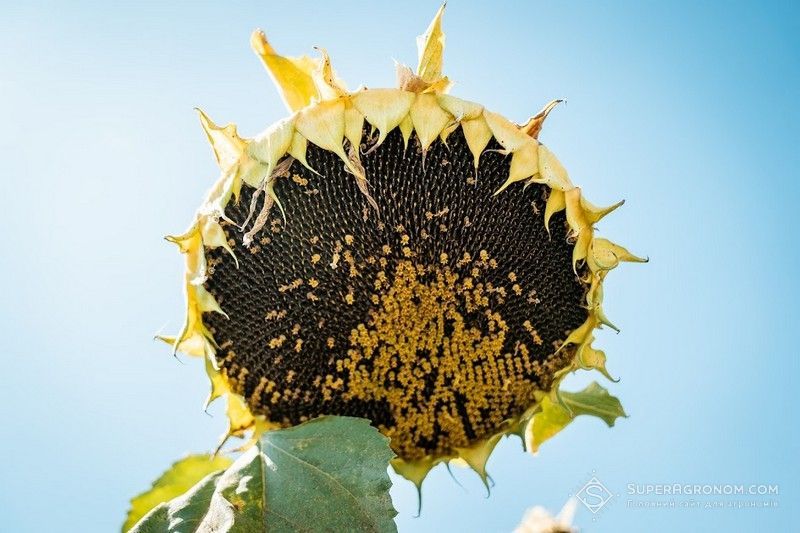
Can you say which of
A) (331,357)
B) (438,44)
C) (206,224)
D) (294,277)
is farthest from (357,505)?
(438,44)

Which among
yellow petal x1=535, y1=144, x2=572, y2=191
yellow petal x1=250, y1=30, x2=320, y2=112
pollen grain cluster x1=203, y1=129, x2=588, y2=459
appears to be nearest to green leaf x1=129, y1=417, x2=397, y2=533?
pollen grain cluster x1=203, y1=129, x2=588, y2=459

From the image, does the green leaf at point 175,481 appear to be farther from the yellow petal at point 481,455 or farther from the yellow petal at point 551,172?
the yellow petal at point 551,172

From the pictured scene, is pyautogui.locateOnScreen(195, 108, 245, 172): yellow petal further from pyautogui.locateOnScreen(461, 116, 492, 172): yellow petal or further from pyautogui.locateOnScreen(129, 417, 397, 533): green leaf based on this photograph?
pyautogui.locateOnScreen(129, 417, 397, 533): green leaf

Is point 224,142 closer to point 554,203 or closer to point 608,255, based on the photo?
point 554,203

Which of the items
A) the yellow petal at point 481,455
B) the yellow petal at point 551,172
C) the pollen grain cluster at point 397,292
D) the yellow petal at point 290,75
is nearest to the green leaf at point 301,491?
the pollen grain cluster at point 397,292

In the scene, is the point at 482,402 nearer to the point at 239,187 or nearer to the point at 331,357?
the point at 331,357

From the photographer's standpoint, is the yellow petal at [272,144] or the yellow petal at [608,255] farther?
the yellow petal at [608,255]

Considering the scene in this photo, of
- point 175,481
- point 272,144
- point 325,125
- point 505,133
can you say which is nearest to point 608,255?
point 505,133
